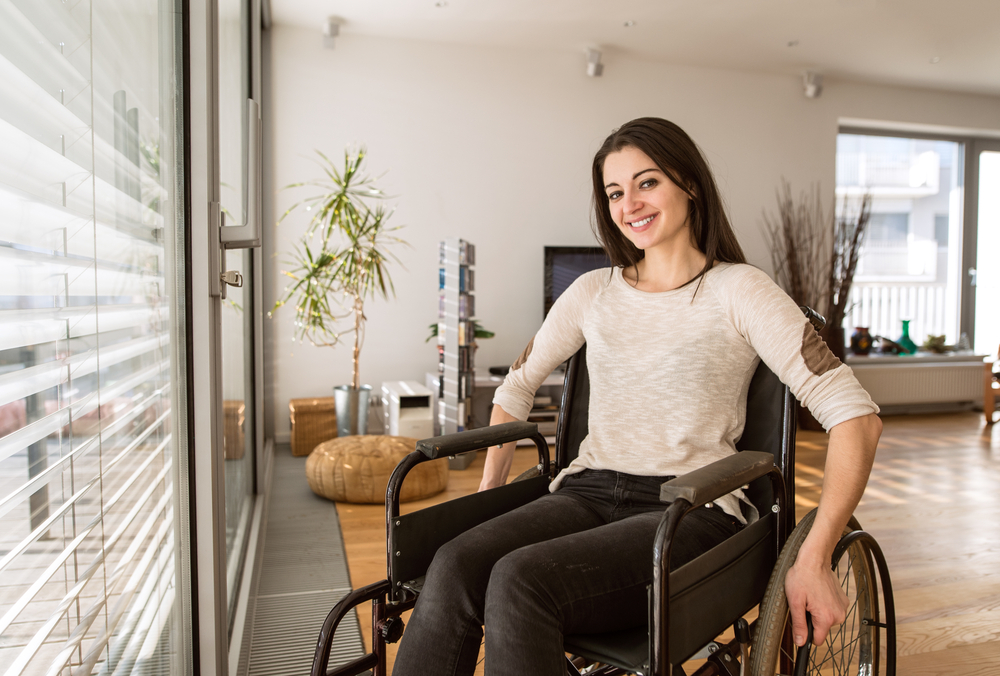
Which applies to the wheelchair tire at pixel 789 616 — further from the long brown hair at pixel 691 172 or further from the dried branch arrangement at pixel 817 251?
the dried branch arrangement at pixel 817 251

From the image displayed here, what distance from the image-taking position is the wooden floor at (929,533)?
1.86m

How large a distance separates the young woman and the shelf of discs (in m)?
2.28

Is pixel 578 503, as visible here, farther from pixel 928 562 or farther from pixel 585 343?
pixel 928 562

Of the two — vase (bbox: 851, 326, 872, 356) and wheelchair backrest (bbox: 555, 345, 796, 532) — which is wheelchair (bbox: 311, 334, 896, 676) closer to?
wheelchair backrest (bbox: 555, 345, 796, 532)

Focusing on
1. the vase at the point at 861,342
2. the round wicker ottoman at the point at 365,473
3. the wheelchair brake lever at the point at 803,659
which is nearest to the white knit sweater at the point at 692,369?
the wheelchair brake lever at the point at 803,659

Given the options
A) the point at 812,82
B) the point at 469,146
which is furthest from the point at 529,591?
the point at 812,82

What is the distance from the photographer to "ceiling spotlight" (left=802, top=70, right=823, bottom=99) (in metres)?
5.28

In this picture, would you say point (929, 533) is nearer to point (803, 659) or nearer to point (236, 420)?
point (803, 659)

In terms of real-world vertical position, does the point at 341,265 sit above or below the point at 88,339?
above

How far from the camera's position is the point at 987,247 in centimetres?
609

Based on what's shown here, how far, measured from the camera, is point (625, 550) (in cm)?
104

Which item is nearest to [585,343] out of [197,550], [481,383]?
[197,550]

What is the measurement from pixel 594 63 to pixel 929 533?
3.46 m

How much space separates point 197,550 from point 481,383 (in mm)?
3003
